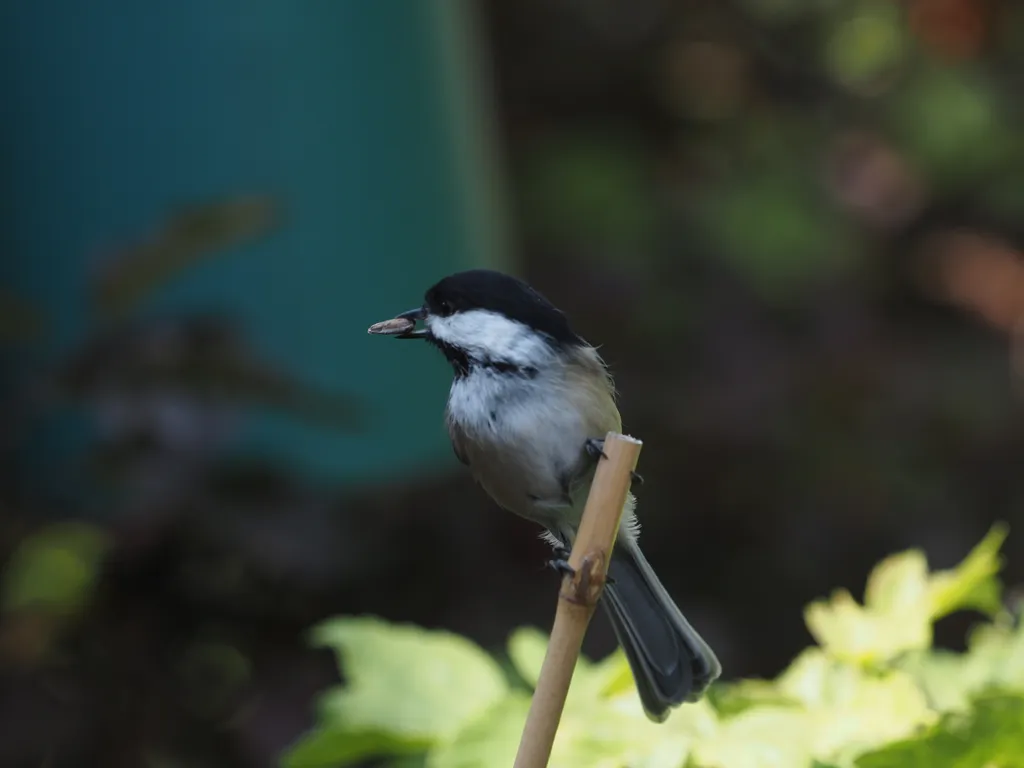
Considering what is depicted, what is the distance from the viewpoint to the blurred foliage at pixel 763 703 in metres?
0.68

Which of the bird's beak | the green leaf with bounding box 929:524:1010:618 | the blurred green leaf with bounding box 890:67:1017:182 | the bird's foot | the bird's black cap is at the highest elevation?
the blurred green leaf with bounding box 890:67:1017:182

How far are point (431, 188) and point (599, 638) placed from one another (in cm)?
75

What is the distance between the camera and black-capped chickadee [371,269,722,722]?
62cm

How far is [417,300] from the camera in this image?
6.07 feet

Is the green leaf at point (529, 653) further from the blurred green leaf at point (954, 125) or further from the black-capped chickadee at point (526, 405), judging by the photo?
the blurred green leaf at point (954, 125)

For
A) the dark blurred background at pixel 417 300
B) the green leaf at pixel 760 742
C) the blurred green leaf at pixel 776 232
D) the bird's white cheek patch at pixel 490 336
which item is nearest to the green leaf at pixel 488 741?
the green leaf at pixel 760 742

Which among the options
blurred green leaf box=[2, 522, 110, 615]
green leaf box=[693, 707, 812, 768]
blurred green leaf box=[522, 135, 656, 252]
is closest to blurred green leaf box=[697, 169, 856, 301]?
blurred green leaf box=[522, 135, 656, 252]

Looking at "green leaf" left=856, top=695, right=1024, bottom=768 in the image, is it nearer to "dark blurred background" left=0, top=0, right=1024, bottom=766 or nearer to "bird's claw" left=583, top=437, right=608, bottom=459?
"bird's claw" left=583, top=437, right=608, bottom=459

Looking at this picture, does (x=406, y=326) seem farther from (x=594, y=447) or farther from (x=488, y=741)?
(x=488, y=741)

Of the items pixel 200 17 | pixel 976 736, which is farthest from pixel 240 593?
pixel 976 736

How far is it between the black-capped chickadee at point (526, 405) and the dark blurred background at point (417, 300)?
0.68 metres

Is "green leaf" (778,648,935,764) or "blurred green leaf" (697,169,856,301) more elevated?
"blurred green leaf" (697,169,856,301)

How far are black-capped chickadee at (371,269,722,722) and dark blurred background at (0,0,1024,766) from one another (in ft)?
2.23

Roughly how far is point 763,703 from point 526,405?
0.81 feet
